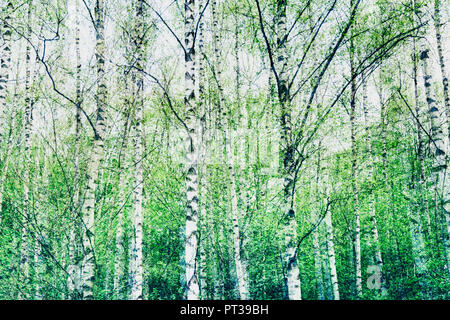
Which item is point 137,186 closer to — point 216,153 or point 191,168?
point 191,168

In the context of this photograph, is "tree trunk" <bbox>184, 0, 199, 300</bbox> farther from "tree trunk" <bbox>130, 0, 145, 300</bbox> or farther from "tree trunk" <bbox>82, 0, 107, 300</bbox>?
"tree trunk" <bbox>130, 0, 145, 300</bbox>

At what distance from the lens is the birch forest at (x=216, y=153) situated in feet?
18.6

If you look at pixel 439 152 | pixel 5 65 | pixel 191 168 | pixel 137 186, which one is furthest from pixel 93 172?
pixel 439 152

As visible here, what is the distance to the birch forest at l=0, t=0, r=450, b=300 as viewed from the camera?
566 centimetres

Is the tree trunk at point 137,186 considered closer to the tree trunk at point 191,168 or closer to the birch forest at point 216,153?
the birch forest at point 216,153

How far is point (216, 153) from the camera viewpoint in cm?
1359

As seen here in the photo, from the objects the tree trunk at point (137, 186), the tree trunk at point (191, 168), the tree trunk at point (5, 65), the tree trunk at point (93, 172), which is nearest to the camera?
the tree trunk at point (191, 168)

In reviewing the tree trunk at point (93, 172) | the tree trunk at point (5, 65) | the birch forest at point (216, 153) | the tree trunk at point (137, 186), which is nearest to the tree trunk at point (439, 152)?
the birch forest at point (216, 153)

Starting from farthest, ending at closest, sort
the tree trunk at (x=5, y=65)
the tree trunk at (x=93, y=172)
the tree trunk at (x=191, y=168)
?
the tree trunk at (x=5, y=65) < the tree trunk at (x=93, y=172) < the tree trunk at (x=191, y=168)

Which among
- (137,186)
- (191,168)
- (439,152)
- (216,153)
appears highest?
(216,153)

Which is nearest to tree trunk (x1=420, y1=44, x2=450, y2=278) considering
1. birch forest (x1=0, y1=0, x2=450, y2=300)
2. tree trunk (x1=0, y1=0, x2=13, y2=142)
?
birch forest (x1=0, y1=0, x2=450, y2=300)

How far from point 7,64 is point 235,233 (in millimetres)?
7122
